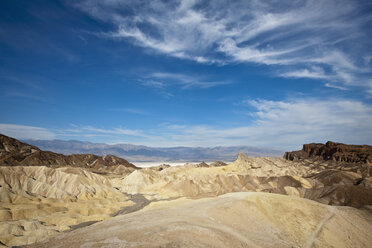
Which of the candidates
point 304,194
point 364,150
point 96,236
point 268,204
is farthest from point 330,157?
point 96,236

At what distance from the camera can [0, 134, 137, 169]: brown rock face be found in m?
107

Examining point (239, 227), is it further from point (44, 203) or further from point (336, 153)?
point (336, 153)

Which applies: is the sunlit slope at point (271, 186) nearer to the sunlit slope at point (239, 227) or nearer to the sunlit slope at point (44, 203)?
the sunlit slope at point (44, 203)

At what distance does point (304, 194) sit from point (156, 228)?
45189 millimetres

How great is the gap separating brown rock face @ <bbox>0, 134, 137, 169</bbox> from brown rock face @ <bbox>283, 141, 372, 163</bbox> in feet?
432

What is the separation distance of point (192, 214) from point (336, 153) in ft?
467

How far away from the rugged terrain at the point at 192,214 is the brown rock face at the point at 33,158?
2024 inches

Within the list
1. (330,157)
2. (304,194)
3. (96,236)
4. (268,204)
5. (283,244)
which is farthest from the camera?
(330,157)

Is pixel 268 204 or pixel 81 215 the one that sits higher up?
pixel 268 204

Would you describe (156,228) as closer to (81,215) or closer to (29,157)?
(81,215)

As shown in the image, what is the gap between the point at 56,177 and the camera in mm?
63219

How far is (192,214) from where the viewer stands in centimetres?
2692

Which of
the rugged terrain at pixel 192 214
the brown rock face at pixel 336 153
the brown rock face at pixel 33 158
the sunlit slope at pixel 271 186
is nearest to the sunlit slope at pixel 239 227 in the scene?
the rugged terrain at pixel 192 214

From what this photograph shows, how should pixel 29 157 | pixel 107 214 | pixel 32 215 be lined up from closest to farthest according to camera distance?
pixel 32 215, pixel 107 214, pixel 29 157
